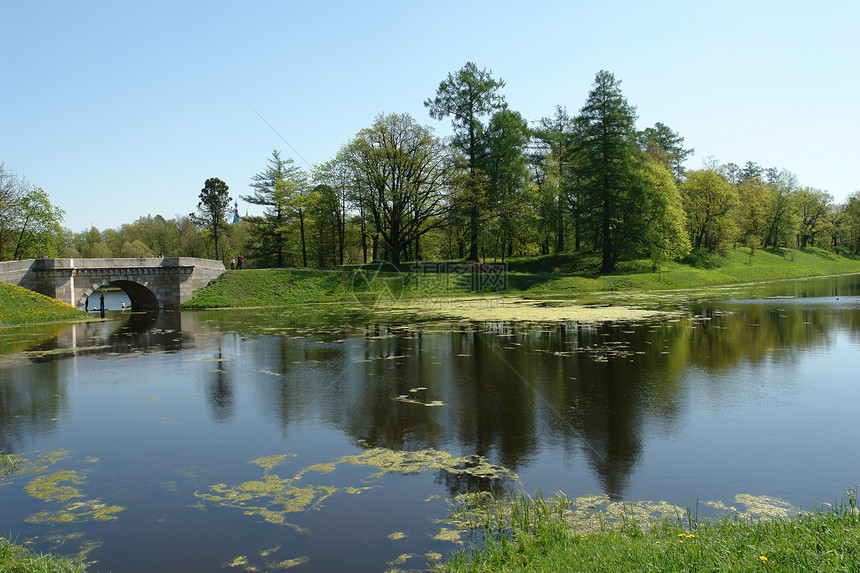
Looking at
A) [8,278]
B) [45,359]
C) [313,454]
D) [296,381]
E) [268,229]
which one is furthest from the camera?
[268,229]

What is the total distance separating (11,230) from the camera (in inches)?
2290

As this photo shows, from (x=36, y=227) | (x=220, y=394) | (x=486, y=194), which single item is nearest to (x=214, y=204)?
(x=36, y=227)

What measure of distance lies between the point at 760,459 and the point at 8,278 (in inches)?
1751

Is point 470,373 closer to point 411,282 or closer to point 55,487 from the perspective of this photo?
point 55,487

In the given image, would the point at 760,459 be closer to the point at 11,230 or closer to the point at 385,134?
the point at 385,134

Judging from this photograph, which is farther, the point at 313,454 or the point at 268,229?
the point at 268,229

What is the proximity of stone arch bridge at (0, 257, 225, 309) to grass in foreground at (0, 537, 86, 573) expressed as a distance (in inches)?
1519

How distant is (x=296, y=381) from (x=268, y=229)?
180 ft

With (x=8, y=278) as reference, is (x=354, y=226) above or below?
above

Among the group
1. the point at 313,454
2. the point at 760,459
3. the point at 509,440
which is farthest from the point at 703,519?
the point at 313,454

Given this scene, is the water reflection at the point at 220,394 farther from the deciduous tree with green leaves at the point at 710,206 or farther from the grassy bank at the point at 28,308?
the deciduous tree with green leaves at the point at 710,206

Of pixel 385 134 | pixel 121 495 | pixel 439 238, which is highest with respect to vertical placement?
pixel 385 134

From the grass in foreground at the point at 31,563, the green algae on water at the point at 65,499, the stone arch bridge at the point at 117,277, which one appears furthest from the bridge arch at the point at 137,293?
the grass in foreground at the point at 31,563

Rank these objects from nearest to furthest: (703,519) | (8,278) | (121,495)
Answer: (703,519)
(121,495)
(8,278)
